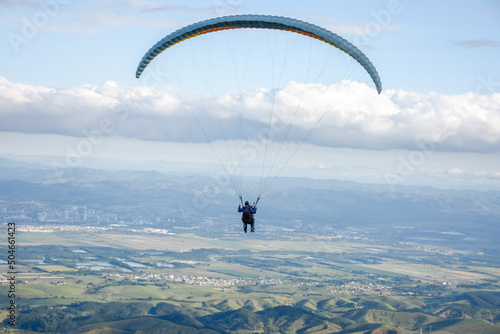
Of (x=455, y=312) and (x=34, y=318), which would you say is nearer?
(x=34, y=318)

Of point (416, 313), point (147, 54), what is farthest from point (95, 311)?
point (147, 54)

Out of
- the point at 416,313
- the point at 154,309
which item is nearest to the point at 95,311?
the point at 154,309

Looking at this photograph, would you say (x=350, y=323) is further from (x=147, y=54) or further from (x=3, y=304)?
(x=147, y=54)

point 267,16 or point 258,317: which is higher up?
point 267,16

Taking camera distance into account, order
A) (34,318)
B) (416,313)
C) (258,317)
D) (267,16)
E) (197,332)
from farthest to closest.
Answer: (416,313) → (258,317) → (34,318) → (197,332) → (267,16)

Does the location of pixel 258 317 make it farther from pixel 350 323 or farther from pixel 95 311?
pixel 95 311

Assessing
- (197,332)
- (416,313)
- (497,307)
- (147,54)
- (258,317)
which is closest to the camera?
(147,54)
